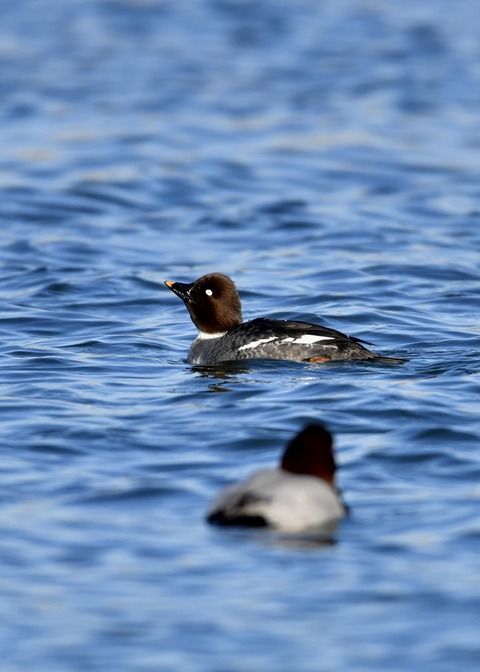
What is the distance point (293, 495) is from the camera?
22.3ft

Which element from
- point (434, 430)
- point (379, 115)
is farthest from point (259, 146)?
point (434, 430)

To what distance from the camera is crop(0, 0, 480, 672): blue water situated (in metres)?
6.18

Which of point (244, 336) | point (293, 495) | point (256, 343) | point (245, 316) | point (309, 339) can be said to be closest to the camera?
point (293, 495)

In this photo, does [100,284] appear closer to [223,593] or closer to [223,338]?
[223,338]

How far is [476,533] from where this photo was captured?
23.5 ft

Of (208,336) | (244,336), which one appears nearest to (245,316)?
(208,336)

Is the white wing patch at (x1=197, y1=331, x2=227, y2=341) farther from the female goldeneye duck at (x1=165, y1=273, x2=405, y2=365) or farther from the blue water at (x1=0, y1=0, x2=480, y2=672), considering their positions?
the blue water at (x1=0, y1=0, x2=480, y2=672)

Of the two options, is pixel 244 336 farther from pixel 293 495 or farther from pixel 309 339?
pixel 293 495

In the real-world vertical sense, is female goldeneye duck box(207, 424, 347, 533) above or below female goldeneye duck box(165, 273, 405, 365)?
below

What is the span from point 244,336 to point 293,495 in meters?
4.46

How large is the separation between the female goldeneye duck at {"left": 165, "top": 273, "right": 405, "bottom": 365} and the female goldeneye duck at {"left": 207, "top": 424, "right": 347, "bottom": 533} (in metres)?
3.69

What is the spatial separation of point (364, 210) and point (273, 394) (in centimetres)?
931

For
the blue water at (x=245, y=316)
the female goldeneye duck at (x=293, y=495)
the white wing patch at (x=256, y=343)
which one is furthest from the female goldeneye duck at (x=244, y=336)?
the female goldeneye duck at (x=293, y=495)

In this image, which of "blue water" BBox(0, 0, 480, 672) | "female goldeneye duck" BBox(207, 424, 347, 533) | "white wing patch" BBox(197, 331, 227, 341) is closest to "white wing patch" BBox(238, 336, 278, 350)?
"blue water" BBox(0, 0, 480, 672)
